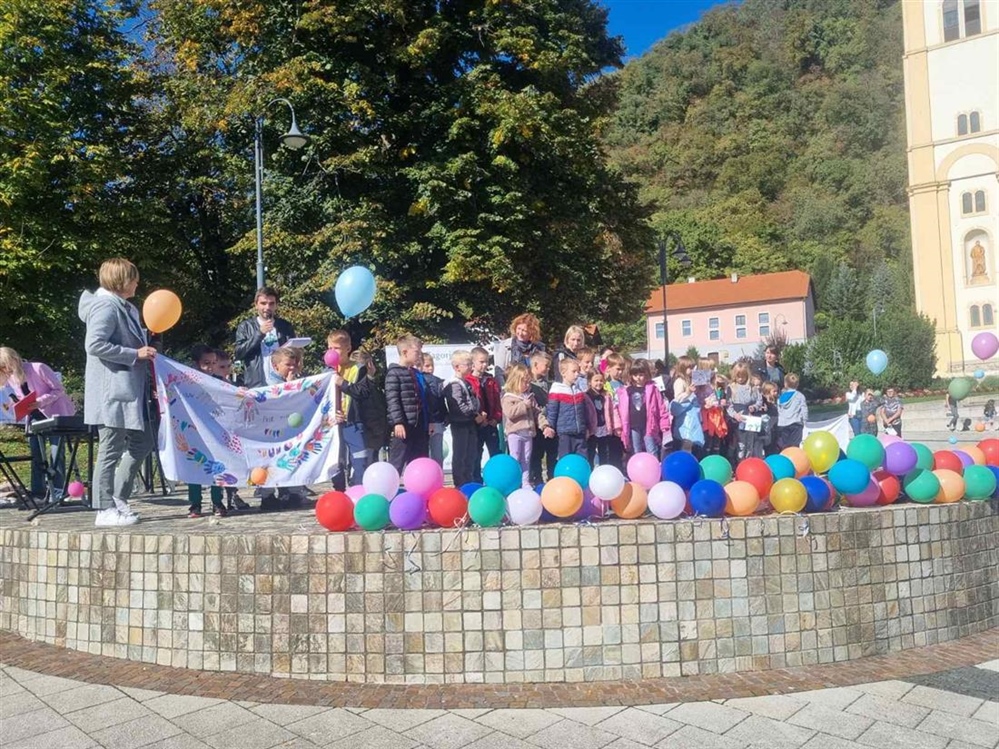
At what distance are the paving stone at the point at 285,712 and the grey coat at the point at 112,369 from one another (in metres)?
2.52

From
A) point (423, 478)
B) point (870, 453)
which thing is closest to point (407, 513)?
point (423, 478)

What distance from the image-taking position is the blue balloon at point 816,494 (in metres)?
5.12

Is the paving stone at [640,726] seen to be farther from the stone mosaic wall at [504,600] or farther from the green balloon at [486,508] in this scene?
the green balloon at [486,508]

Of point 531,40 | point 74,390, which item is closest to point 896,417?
point 531,40

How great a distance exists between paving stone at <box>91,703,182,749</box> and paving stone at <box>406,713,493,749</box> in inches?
46.3

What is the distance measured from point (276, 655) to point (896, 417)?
19.9m

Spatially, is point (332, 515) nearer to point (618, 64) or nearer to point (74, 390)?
point (618, 64)

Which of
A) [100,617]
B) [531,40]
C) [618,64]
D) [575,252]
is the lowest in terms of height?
[100,617]

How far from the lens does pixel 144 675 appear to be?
4609mm

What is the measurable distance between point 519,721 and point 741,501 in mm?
1965

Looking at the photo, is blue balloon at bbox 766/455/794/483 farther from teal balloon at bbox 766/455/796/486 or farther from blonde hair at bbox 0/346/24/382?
blonde hair at bbox 0/346/24/382

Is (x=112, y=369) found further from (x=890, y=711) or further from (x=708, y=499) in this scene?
(x=890, y=711)

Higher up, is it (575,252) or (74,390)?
(575,252)

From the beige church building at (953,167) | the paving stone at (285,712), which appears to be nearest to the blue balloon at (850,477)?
the paving stone at (285,712)
